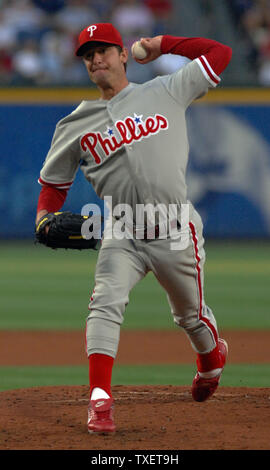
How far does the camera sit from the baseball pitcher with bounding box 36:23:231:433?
4340mm

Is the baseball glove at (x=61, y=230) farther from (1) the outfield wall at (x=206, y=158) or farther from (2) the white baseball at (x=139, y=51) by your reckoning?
(1) the outfield wall at (x=206, y=158)

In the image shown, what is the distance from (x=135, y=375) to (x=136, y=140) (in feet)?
6.78

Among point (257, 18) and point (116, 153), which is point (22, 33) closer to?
point (257, 18)

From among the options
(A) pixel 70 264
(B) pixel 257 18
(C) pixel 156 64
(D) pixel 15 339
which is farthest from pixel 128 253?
(B) pixel 257 18

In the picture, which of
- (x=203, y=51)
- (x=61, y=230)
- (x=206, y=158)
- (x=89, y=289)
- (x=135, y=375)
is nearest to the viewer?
(x=61, y=230)

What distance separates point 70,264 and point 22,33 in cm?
426

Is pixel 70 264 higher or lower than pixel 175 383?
higher

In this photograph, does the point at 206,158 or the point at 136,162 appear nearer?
the point at 136,162

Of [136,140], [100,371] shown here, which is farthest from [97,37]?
[100,371]

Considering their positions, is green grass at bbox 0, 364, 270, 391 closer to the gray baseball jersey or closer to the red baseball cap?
the gray baseball jersey

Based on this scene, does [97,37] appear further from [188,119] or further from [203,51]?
[188,119]

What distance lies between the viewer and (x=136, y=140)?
4375 millimetres

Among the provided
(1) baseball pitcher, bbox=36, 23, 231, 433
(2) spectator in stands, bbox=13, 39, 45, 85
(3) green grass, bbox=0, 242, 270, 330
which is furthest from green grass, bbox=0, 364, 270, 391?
(2) spectator in stands, bbox=13, 39, 45, 85
